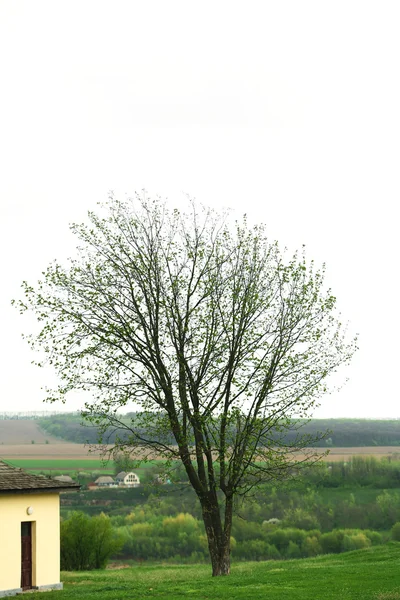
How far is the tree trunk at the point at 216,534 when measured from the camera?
30438mm

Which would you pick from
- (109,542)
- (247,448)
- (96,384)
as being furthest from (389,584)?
(109,542)

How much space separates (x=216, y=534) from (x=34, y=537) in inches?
291

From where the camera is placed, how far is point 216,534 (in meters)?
30.6

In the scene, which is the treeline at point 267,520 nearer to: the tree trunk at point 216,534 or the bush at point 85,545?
the bush at point 85,545

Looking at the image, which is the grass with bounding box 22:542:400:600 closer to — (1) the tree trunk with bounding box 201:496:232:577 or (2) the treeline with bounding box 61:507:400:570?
(1) the tree trunk with bounding box 201:496:232:577

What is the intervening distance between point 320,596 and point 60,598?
7.69m

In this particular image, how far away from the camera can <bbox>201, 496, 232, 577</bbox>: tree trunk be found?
1198 inches

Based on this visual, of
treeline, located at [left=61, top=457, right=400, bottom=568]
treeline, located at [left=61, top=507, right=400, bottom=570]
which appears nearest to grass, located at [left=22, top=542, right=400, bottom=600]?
treeline, located at [left=61, top=457, right=400, bottom=568]

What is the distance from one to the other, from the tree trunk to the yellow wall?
19.7 ft

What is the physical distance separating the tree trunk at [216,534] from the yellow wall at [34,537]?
6016 millimetres

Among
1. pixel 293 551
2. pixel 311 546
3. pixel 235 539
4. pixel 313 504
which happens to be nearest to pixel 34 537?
pixel 293 551

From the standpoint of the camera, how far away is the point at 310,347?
30.8m

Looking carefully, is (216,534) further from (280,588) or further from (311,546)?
(311,546)

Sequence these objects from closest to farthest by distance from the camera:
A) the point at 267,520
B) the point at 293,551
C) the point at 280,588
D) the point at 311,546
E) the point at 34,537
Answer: the point at 280,588 → the point at 34,537 → the point at 293,551 → the point at 311,546 → the point at 267,520
